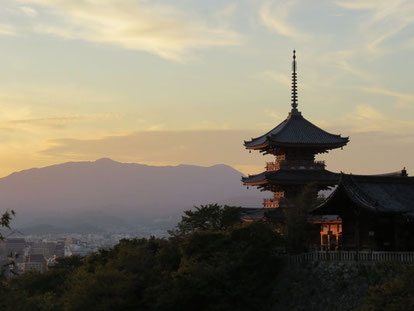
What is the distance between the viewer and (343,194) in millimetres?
40906

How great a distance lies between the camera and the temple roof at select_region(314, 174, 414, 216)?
39.5 metres

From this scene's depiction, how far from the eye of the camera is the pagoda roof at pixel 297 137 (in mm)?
58281

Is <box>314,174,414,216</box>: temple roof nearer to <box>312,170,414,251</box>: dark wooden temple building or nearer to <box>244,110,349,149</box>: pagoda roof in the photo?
<box>312,170,414,251</box>: dark wooden temple building

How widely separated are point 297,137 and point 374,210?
2125 cm

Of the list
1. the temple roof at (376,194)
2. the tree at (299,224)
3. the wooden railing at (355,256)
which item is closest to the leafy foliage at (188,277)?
the tree at (299,224)

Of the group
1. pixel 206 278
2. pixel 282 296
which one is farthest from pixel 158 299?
pixel 282 296

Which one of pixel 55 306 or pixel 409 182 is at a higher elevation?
pixel 409 182

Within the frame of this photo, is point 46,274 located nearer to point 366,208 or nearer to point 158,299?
point 158,299

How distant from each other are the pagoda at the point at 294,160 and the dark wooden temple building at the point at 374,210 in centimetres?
1369

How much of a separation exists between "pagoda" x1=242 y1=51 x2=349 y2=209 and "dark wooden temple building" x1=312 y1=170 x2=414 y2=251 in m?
13.7

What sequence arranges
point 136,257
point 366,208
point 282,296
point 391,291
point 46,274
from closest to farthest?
1. point 391,291
2. point 366,208
3. point 282,296
4. point 136,257
5. point 46,274

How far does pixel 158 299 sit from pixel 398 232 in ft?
46.1

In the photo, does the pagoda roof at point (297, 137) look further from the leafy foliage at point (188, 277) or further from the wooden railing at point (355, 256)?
the wooden railing at point (355, 256)

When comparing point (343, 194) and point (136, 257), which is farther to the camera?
point (136, 257)
